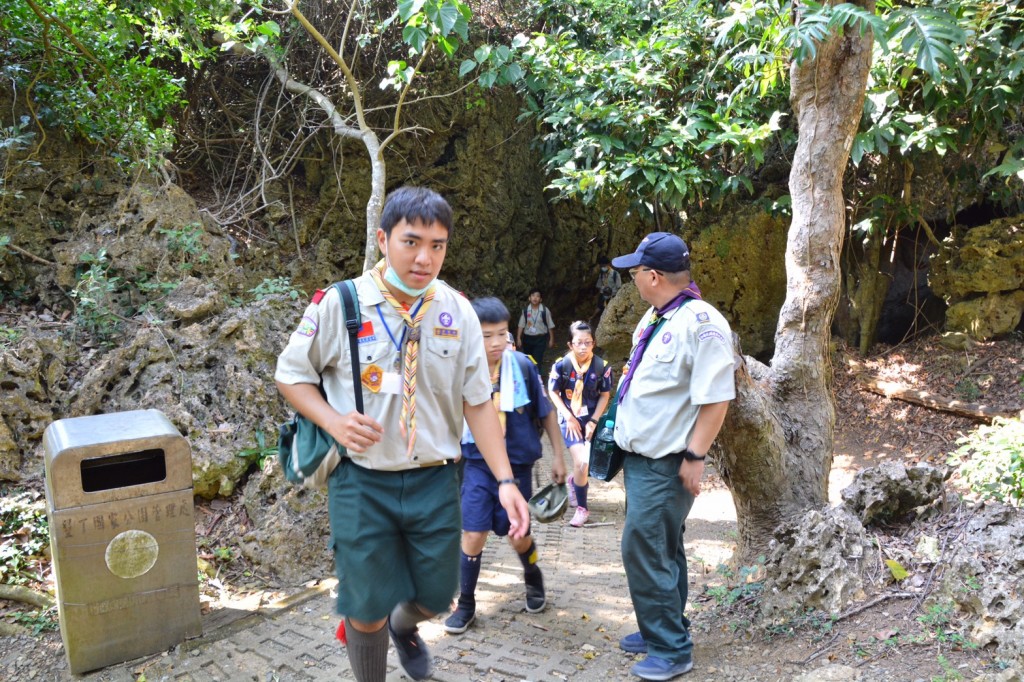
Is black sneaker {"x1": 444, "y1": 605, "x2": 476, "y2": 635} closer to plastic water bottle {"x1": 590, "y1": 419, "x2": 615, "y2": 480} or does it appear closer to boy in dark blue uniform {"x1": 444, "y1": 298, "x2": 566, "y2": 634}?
boy in dark blue uniform {"x1": 444, "y1": 298, "x2": 566, "y2": 634}

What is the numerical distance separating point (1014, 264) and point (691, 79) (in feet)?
15.2

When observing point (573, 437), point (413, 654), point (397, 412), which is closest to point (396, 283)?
point (397, 412)

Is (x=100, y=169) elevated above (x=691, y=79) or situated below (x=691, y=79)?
below

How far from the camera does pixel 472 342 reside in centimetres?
254

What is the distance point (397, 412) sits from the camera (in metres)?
2.35

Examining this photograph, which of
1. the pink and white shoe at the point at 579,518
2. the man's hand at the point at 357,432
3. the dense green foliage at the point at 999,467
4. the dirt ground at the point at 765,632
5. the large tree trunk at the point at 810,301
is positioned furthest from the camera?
the pink and white shoe at the point at 579,518

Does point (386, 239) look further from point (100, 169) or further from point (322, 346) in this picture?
point (100, 169)

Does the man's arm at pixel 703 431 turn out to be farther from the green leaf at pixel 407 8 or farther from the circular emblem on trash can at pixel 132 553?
the green leaf at pixel 407 8

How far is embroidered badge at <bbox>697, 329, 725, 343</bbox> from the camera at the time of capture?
9.43 ft

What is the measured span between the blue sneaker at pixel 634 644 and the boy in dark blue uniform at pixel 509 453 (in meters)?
0.60

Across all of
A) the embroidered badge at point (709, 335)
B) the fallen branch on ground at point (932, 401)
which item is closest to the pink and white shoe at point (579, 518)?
the embroidered badge at point (709, 335)

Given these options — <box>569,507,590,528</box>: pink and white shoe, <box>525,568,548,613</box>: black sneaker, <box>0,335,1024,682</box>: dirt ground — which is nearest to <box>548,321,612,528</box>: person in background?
<box>569,507,590,528</box>: pink and white shoe

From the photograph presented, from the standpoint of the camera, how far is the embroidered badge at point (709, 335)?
113 inches

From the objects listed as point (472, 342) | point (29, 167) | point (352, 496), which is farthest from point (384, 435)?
point (29, 167)
